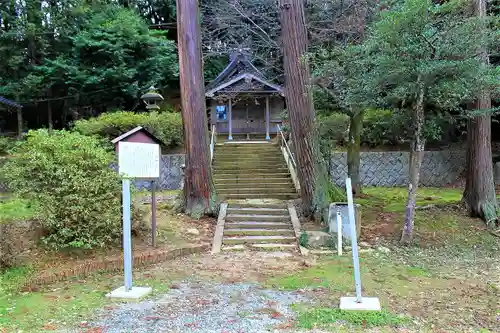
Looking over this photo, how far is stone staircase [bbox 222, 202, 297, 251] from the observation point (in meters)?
8.48

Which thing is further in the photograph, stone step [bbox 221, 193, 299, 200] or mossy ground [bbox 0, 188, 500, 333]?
stone step [bbox 221, 193, 299, 200]

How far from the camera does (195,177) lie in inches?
390

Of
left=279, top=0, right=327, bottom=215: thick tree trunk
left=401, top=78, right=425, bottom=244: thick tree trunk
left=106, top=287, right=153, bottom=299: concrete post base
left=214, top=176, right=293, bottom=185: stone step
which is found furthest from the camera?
left=214, top=176, right=293, bottom=185: stone step

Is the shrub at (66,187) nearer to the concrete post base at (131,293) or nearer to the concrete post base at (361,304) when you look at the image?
the concrete post base at (131,293)

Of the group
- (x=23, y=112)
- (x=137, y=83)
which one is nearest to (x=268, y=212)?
(x=137, y=83)

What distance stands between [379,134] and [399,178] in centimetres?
199

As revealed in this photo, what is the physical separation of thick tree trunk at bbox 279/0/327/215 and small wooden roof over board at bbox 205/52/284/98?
36.7 ft

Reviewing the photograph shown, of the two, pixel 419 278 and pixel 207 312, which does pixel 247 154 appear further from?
pixel 207 312

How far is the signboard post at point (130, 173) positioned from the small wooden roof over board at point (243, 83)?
1450cm

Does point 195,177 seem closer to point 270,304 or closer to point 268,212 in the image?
point 268,212

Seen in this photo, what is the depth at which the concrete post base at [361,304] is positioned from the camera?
450cm

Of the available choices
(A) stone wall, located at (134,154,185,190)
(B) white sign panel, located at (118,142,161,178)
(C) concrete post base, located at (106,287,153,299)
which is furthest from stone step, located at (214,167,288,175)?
(C) concrete post base, located at (106,287,153,299)

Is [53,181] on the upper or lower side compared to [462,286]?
upper

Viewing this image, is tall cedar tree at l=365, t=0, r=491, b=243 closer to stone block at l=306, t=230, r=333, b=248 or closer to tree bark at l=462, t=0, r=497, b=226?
tree bark at l=462, t=0, r=497, b=226
